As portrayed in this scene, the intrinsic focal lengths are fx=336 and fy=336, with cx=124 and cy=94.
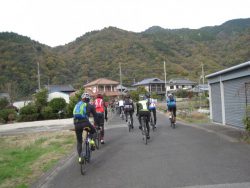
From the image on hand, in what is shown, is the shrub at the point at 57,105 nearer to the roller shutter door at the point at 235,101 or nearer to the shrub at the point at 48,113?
the shrub at the point at 48,113

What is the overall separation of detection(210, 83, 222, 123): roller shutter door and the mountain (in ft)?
167

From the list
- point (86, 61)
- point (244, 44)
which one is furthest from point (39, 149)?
point (86, 61)

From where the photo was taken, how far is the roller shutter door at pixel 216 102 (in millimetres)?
17859

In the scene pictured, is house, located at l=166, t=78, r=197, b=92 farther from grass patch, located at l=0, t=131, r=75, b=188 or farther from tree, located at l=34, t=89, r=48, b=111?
grass patch, located at l=0, t=131, r=75, b=188

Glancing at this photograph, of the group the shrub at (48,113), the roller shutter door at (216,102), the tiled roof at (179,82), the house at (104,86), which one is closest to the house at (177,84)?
the tiled roof at (179,82)

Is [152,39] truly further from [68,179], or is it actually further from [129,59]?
[68,179]

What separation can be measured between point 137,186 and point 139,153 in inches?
136

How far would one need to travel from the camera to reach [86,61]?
89.2 metres

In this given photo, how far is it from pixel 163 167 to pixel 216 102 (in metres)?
11.7

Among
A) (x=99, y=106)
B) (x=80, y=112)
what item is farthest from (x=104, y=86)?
(x=80, y=112)

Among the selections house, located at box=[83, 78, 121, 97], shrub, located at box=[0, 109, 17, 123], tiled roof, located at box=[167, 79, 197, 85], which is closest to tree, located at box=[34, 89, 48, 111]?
shrub, located at box=[0, 109, 17, 123]

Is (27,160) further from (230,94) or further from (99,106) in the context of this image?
(230,94)

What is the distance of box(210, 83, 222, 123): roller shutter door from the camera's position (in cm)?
1786

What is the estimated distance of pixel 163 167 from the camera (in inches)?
297
